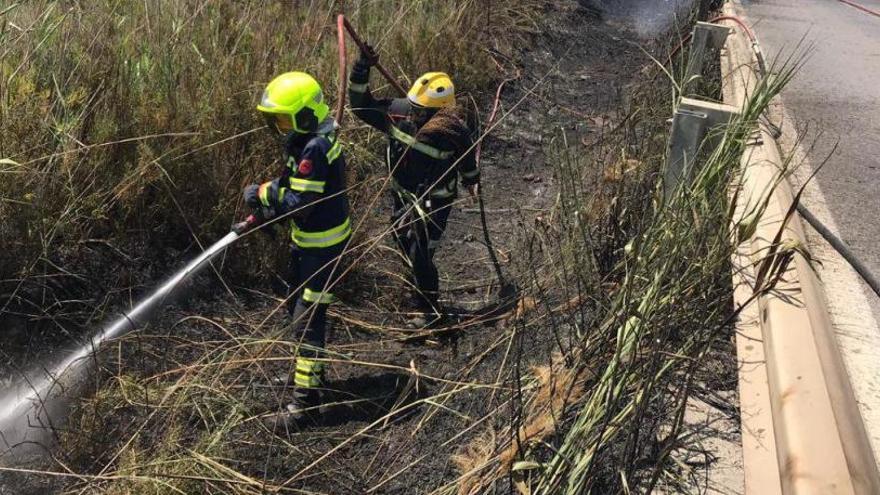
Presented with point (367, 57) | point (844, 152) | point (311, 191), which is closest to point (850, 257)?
point (311, 191)

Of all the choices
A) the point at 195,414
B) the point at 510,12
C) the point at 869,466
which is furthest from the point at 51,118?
the point at 510,12

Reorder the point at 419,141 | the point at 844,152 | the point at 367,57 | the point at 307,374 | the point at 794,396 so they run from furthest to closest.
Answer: the point at 844,152 → the point at 367,57 → the point at 419,141 → the point at 307,374 → the point at 794,396

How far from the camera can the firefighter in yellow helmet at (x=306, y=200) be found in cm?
358

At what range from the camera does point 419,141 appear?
14.7 ft

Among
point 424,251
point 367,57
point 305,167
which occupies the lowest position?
point 424,251

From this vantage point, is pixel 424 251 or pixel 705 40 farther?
pixel 705 40

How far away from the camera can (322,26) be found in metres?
5.74

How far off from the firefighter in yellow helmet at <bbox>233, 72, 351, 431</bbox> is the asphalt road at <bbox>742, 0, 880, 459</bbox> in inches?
81.2

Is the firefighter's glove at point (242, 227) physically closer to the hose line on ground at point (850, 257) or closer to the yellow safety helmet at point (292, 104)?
the yellow safety helmet at point (292, 104)

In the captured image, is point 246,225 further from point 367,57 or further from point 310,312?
point 367,57

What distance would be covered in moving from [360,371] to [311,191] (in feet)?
3.50

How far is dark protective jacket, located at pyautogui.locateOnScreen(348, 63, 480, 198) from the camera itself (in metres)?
4.49

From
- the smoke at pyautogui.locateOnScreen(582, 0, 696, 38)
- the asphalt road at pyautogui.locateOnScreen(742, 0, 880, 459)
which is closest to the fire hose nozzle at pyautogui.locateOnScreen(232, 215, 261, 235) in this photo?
the asphalt road at pyautogui.locateOnScreen(742, 0, 880, 459)

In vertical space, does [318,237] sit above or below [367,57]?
below
